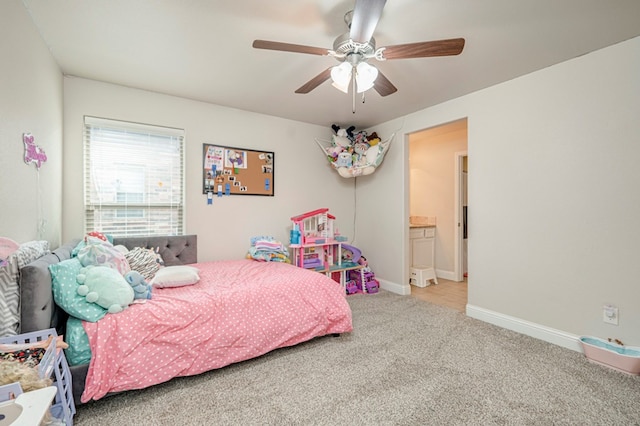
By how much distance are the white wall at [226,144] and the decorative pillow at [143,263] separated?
71cm

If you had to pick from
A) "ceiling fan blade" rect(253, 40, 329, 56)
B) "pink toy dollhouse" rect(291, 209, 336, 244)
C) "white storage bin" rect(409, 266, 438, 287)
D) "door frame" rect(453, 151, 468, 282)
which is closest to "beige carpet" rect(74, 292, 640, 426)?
"pink toy dollhouse" rect(291, 209, 336, 244)

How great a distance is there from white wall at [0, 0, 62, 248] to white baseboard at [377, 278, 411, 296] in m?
3.68

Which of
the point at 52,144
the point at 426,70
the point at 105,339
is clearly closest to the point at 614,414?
the point at 426,70

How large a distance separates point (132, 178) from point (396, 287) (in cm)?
344

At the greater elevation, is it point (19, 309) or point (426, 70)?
point (426, 70)

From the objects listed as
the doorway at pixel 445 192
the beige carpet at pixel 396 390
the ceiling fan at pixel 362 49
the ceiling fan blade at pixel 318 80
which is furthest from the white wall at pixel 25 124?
the doorway at pixel 445 192

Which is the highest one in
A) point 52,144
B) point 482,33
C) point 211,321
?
point 482,33

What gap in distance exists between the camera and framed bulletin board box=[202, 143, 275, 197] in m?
3.36

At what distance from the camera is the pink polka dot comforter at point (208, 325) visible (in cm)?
163

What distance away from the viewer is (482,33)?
1.99 metres

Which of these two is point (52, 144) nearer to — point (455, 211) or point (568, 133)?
point (568, 133)

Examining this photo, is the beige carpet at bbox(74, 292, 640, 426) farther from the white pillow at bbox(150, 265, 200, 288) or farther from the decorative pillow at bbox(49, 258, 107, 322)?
the white pillow at bbox(150, 265, 200, 288)

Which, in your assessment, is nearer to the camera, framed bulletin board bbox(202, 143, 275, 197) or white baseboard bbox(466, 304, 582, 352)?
white baseboard bbox(466, 304, 582, 352)

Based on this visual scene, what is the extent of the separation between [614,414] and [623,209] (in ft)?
4.64
